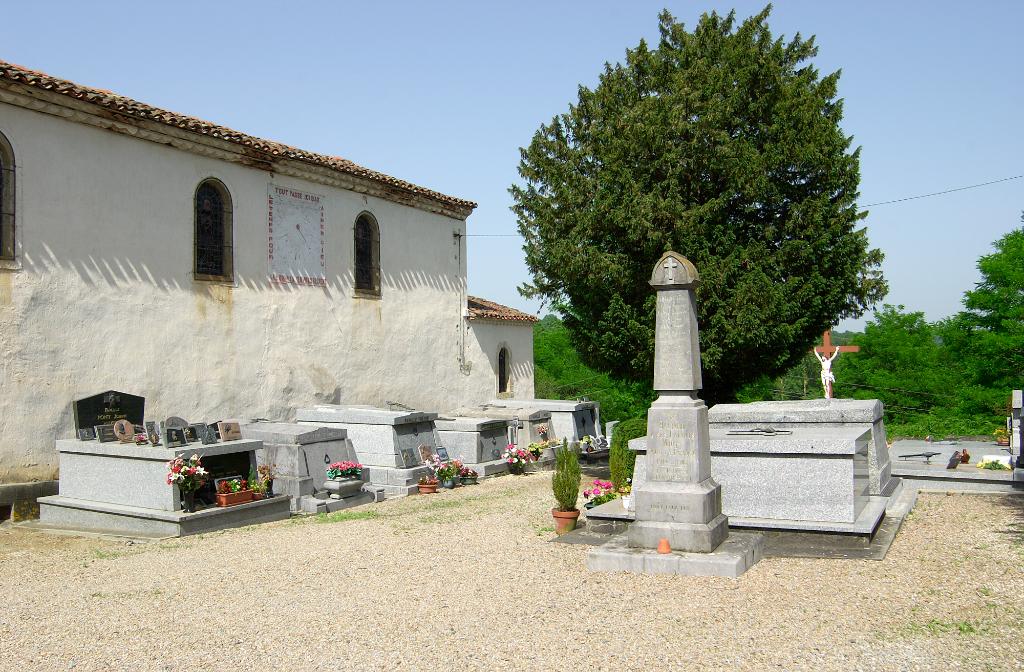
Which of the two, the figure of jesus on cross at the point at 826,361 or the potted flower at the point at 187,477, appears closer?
the potted flower at the point at 187,477

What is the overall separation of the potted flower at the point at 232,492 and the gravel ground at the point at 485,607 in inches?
44.5

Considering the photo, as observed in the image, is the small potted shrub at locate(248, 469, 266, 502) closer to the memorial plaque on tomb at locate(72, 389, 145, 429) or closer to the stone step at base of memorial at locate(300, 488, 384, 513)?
the stone step at base of memorial at locate(300, 488, 384, 513)

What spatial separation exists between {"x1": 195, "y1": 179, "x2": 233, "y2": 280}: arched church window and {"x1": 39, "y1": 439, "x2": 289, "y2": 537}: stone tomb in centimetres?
460

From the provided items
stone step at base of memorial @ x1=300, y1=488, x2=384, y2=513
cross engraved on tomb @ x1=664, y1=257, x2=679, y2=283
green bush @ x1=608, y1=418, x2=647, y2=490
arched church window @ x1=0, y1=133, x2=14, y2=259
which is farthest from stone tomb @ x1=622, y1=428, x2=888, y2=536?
arched church window @ x1=0, y1=133, x2=14, y2=259

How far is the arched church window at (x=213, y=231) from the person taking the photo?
15.3m

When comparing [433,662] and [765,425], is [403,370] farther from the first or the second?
[433,662]

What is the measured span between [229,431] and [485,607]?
673cm

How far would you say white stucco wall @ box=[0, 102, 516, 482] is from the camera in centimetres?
1231

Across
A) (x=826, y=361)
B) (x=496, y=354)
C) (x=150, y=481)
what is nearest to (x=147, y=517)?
(x=150, y=481)

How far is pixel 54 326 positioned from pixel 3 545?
12.5ft

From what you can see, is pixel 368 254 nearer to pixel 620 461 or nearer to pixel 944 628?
pixel 620 461

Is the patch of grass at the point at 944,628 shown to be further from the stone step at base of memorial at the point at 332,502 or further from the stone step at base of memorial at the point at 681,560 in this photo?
the stone step at base of memorial at the point at 332,502

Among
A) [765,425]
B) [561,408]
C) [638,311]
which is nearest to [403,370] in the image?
[561,408]

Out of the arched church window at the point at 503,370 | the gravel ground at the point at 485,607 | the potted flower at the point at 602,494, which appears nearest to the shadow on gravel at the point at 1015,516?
the gravel ground at the point at 485,607
